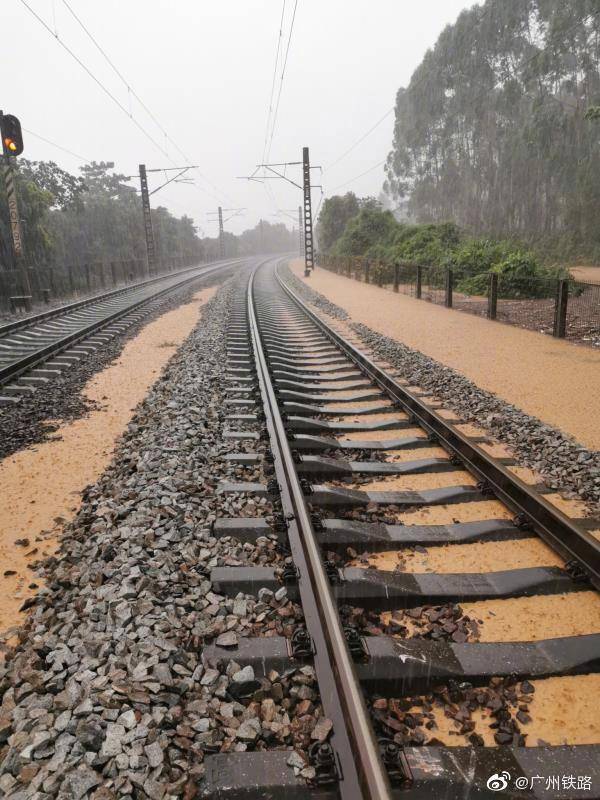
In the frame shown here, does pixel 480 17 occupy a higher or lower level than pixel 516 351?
higher

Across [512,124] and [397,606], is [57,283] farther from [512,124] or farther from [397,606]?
[512,124]

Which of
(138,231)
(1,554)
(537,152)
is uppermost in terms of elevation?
(537,152)

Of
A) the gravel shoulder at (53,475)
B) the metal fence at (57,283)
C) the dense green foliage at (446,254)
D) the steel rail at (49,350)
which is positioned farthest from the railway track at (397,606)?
the metal fence at (57,283)

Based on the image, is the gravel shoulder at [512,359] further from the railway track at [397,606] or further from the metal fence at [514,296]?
the railway track at [397,606]

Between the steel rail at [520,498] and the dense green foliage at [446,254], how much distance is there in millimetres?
6085

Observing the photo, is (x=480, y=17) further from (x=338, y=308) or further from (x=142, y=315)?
(x=142, y=315)

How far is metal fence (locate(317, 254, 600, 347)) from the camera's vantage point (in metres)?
10.4

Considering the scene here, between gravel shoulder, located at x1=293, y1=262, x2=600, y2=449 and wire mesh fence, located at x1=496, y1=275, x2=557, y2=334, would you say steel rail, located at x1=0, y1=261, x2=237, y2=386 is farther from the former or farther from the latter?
wire mesh fence, located at x1=496, y1=275, x2=557, y2=334

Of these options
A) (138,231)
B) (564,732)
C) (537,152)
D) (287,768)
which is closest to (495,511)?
(564,732)

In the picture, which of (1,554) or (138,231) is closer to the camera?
(1,554)

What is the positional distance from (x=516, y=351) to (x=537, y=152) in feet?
115

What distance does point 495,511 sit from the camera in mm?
3697

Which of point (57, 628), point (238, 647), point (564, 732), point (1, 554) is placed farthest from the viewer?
point (1, 554)

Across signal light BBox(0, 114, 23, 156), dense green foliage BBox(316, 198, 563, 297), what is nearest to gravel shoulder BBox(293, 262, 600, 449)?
dense green foliage BBox(316, 198, 563, 297)
